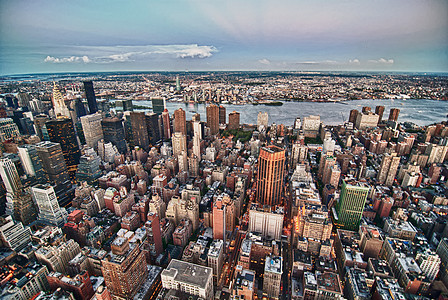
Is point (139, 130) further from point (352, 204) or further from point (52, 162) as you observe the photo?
point (352, 204)

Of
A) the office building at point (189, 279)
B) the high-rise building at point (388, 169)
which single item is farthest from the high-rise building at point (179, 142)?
the high-rise building at point (388, 169)

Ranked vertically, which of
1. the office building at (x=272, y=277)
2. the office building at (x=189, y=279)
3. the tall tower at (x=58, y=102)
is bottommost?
the office building at (x=272, y=277)

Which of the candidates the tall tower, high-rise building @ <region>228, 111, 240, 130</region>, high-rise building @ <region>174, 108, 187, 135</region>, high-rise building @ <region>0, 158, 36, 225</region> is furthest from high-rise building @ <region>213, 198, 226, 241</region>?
the tall tower

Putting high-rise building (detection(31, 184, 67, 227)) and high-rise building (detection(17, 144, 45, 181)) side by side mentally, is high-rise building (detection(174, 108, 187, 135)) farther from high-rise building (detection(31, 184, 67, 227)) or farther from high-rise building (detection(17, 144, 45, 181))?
high-rise building (detection(31, 184, 67, 227))

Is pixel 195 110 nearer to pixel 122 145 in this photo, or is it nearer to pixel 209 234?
pixel 122 145

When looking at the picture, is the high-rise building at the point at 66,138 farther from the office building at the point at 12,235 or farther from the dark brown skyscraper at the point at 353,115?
the dark brown skyscraper at the point at 353,115

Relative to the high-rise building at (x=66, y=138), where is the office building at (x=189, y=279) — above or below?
below

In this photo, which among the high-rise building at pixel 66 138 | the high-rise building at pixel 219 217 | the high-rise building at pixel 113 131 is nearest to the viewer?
the high-rise building at pixel 219 217
